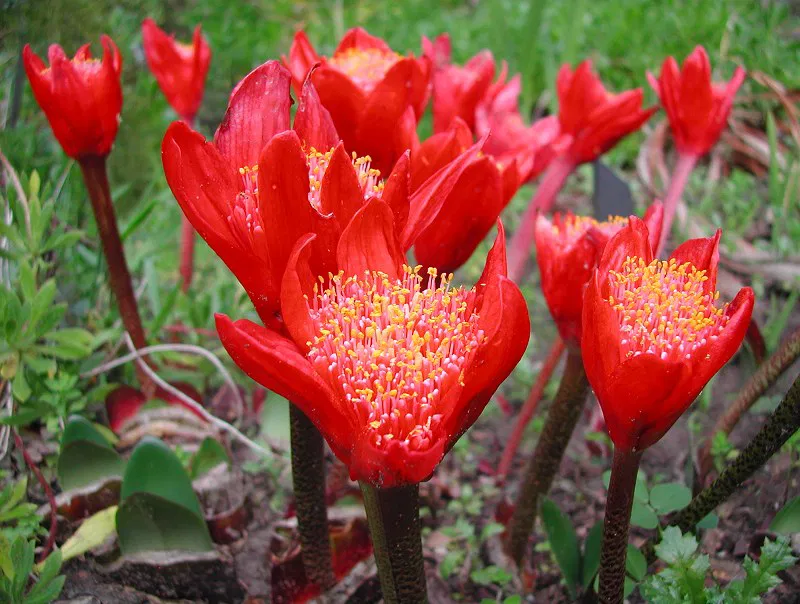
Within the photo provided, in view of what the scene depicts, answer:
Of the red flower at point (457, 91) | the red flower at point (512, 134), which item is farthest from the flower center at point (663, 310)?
the red flower at point (457, 91)

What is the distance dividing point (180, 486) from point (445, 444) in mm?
487

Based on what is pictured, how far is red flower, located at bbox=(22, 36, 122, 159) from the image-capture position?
3.52 feet

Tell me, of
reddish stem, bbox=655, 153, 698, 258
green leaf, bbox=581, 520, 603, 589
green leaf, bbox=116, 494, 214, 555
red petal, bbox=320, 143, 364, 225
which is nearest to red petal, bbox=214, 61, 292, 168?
red petal, bbox=320, 143, 364, 225

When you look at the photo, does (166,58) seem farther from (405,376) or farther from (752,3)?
(752,3)

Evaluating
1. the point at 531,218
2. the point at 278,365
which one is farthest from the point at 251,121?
the point at 531,218

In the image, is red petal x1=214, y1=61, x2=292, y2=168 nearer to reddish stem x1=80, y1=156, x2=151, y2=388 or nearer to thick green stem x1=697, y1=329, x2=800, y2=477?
reddish stem x1=80, y1=156, x2=151, y2=388

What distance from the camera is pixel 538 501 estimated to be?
1.11 m

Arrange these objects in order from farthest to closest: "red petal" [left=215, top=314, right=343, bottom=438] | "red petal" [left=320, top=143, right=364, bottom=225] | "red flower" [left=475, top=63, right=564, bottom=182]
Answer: "red flower" [left=475, top=63, right=564, bottom=182] < "red petal" [left=320, top=143, right=364, bottom=225] < "red petal" [left=215, top=314, right=343, bottom=438]

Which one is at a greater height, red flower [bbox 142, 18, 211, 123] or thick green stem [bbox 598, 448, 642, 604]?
red flower [bbox 142, 18, 211, 123]

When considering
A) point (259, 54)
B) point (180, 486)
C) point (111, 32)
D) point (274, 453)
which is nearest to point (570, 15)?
point (259, 54)

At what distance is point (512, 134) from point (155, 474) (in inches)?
31.8

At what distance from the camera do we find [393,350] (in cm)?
71

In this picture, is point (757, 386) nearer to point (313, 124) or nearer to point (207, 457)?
point (313, 124)

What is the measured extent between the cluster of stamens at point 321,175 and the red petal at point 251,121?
49 millimetres
